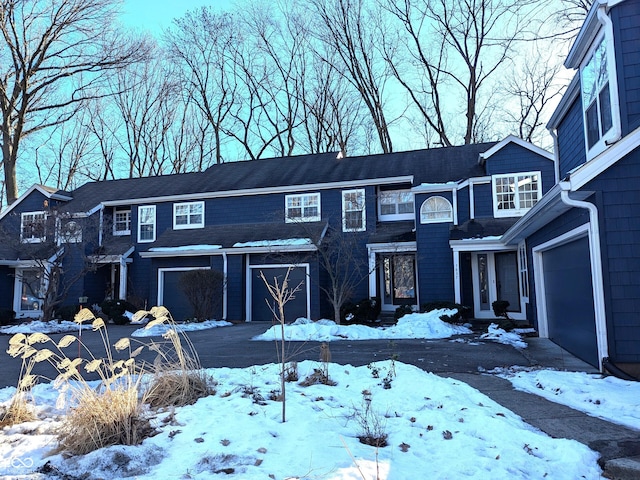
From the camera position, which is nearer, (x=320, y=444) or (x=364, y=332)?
(x=320, y=444)

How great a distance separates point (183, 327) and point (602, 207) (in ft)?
38.6

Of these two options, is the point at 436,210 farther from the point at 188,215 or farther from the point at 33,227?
the point at 33,227

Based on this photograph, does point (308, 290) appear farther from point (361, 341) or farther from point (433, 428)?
point (433, 428)

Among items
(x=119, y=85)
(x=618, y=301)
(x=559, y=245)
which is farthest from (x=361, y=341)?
(x=119, y=85)

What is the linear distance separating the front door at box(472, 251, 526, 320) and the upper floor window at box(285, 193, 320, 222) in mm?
6139

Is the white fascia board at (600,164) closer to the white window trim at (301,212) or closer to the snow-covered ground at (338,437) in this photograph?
the snow-covered ground at (338,437)

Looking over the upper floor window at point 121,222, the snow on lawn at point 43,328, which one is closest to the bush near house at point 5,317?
the snow on lawn at point 43,328

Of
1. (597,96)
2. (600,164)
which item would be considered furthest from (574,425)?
(597,96)

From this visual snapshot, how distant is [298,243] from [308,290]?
66.3 inches

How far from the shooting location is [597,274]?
20.4ft

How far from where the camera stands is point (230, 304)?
16.5 meters

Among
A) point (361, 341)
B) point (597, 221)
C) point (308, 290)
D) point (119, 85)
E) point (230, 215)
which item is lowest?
point (361, 341)

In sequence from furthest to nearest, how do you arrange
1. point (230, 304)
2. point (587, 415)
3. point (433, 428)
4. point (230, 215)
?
point (230, 215) < point (230, 304) < point (587, 415) < point (433, 428)

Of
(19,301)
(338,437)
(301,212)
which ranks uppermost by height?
(301,212)
